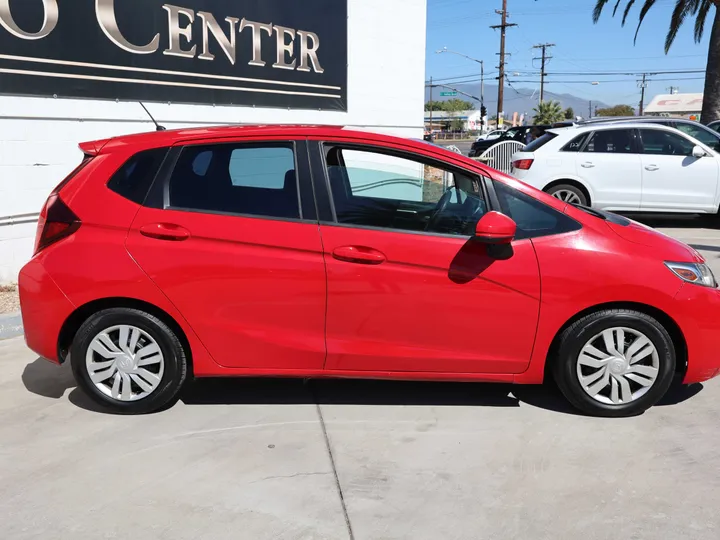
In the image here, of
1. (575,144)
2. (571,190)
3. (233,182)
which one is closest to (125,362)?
(233,182)

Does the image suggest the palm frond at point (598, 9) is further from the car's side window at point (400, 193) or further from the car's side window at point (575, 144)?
the car's side window at point (400, 193)

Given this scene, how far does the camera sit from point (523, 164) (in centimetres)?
1033

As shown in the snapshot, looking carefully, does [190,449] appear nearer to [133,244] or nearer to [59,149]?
[133,244]

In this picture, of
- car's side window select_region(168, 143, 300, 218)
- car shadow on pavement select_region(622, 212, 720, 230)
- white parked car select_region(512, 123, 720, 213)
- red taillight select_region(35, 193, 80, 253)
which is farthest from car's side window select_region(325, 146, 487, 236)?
car shadow on pavement select_region(622, 212, 720, 230)

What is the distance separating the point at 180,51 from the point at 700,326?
6597 millimetres

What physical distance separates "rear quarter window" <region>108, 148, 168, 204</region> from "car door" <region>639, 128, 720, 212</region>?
8.10 m

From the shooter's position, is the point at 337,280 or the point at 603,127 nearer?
the point at 337,280

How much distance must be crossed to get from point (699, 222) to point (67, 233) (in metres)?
10.3

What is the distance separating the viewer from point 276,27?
920 centimetres

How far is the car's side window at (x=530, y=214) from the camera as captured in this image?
3863 millimetres

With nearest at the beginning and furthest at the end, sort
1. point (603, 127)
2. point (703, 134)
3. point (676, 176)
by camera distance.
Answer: point (676, 176) < point (603, 127) < point (703, 134)

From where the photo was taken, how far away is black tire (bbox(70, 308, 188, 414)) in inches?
154

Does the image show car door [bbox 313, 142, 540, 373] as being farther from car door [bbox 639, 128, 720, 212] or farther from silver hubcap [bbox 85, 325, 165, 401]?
car door [bbox 639, 128, 720, 212]

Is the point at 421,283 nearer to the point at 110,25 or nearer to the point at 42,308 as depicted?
the point at 42,308
